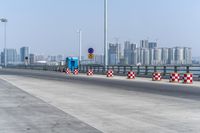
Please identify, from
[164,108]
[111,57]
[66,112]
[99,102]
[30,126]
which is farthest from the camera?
[111,57]

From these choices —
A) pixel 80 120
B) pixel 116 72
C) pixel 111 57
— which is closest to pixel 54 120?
pixel 80 120

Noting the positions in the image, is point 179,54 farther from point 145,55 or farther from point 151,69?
point 151,69

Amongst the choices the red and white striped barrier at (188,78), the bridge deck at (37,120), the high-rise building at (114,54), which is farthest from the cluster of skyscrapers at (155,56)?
the bridge deck at (37,120)

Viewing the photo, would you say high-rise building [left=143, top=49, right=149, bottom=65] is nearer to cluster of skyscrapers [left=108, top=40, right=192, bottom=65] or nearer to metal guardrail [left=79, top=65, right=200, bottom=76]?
cluster of skyscrapers [left=108, top=40, right=192, bottom=65]

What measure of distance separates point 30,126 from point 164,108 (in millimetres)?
6039

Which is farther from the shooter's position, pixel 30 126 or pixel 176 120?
pixel 176 120

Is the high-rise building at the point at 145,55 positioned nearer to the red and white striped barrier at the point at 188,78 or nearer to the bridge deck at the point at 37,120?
the red and white striped barrier at the point at 188,78

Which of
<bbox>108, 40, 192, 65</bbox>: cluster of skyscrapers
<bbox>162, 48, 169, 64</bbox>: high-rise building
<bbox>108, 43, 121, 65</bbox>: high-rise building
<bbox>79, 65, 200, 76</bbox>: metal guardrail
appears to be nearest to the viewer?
<bbox>79, 65, 200, 76</bbox>: metal guardrail

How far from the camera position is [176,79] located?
123 ft

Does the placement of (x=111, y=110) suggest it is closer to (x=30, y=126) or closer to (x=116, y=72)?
(x=30, y=126)

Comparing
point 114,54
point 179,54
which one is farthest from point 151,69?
point 114,54

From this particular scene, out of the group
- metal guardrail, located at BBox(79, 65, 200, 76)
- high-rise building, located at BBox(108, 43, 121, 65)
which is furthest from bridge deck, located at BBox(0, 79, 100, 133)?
high-rise building, located at BBox(108, 43, 121, 65)

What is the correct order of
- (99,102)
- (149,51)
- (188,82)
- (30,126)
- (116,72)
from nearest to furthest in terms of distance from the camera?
(30,126)
(99,102)
(188,82)
(116,72)
(149,51)

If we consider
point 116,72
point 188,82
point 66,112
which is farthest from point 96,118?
point 116,72
